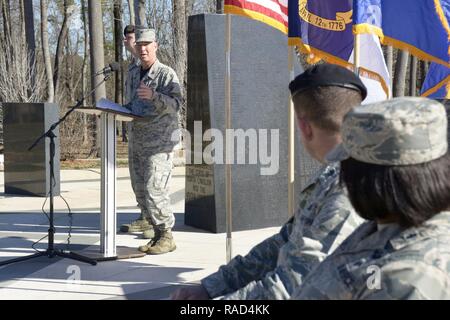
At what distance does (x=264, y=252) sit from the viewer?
2.39 meters

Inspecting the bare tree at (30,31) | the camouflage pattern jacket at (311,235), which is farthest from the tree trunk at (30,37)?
the camouflage pattern jacket at (311,235)

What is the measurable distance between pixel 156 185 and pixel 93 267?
0.92 meters

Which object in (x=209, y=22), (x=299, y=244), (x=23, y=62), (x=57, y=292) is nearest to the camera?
(x=299, y=244)

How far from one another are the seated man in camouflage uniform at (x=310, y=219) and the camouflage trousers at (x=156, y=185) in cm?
337

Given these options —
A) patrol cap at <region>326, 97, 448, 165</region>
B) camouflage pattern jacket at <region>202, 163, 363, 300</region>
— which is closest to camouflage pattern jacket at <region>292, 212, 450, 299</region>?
patrol cap at <region>326, 97, 448, 165</region>

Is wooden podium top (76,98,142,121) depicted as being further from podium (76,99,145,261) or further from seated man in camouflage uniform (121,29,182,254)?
seated man in camouflage uniform (121,29,182,254)

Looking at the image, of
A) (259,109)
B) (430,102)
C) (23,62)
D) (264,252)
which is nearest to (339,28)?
(259,109)

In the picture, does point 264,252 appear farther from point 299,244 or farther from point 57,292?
point 57,292

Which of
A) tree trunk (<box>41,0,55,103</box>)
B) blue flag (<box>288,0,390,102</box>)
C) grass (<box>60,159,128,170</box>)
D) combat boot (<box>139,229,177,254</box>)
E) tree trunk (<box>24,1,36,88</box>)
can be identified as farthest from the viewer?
tree trunk (<box>41,0,55,103</box>)

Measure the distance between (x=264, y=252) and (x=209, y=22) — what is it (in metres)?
4.86

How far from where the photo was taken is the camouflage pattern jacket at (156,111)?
5.65m

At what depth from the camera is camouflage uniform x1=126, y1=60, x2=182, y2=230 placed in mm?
5664

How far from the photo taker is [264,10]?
5.16 metres

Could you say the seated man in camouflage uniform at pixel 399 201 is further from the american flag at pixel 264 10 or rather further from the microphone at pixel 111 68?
the microphone at pixel 111 68
